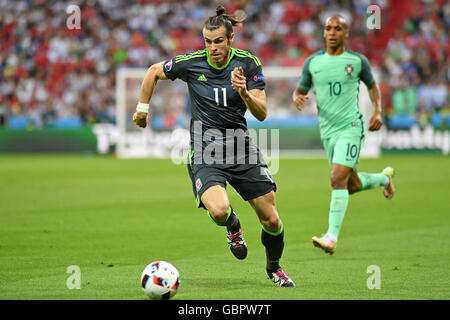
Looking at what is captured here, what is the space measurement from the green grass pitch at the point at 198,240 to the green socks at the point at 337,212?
306 mm

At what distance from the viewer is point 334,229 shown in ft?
27.3

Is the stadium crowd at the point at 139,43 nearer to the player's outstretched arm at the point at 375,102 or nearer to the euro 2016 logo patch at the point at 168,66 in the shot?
the player's outstretched arm at the point at 375,102

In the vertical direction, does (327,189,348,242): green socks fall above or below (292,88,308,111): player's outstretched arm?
below

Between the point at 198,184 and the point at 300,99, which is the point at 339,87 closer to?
the point at 300,99

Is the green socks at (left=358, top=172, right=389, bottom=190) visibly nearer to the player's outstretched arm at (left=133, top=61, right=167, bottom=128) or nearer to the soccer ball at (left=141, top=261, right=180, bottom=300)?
the player's outstretched arm at (left=133, top=61, right=167, bottom=128)

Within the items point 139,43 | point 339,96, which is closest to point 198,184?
point 339,96

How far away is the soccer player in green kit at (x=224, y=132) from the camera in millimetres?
6793

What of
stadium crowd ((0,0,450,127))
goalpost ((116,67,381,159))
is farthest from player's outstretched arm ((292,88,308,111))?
stadium crowd ((0,0,450,127))

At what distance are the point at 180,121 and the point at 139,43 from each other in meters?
5.14

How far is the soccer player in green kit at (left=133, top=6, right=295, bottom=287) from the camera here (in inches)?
267

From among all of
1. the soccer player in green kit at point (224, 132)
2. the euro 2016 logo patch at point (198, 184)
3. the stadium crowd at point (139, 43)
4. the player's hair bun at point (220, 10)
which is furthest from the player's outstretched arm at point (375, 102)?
the stadium crowd at point (139, 43)

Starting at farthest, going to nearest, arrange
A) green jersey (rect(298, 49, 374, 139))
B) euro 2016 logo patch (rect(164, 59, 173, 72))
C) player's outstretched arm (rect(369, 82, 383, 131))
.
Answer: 1. player's outstretched arm (rect(369, 82, 383, 131))
2. green jersey (rect(298, 49, 374, 139))
3. euro 2016 logo patch (rect(164, 59, 173, 72))
